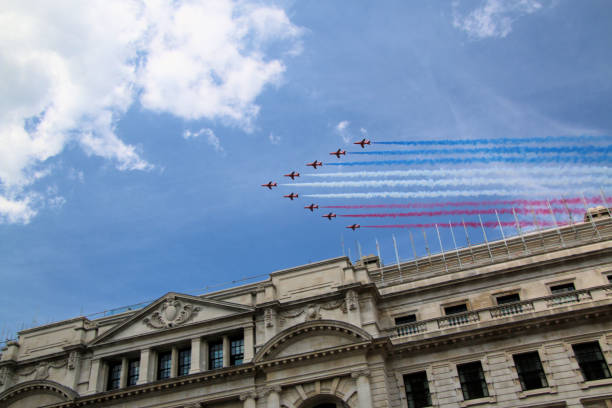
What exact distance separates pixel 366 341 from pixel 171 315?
1565 cm

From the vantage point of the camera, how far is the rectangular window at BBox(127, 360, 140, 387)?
4244 centimetres

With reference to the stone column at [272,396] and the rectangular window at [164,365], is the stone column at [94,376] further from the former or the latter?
the stone column at [272,396]

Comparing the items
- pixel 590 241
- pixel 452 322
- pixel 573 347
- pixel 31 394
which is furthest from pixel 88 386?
pixel 590 241

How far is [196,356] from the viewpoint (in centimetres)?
4056

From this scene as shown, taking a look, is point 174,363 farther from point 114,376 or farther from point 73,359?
point 73,359

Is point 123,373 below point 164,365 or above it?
below

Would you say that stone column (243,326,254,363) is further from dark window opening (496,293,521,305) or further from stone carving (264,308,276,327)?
dark window opening (496,293,521,305)

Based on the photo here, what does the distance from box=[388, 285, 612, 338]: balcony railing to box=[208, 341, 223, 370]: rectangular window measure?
1225 cm

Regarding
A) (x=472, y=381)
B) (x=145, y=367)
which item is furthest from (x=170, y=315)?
(x=472, y=381)

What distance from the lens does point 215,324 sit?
136 ft

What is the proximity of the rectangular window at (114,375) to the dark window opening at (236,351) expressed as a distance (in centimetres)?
897

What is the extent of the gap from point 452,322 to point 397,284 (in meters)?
5.10

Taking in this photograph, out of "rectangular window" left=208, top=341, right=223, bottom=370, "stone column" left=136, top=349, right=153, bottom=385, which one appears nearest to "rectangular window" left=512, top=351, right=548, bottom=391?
"rectangular window" left=208, top=341, right=223, bottom=370

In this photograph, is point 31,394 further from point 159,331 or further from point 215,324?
point 215,324
